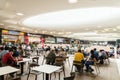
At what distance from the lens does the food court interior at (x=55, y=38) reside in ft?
14.0

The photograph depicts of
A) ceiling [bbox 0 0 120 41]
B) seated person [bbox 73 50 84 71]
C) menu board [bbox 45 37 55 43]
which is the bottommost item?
seated person [bbox 73 50 84 71]

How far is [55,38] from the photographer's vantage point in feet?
73.0

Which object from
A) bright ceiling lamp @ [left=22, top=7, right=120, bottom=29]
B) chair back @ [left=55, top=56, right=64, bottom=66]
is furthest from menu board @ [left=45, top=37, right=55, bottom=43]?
chair back @ [left=55, top=56, right=64, bottom=66]

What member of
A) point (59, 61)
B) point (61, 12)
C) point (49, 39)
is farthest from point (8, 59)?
point (49, 39)

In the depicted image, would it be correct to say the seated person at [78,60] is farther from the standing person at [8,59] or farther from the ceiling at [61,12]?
the standing person at [8,59]

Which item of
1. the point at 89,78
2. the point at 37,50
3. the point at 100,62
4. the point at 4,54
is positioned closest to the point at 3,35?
the point at 37,50

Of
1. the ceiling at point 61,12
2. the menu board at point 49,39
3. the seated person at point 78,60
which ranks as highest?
the ceiling at point 61,12

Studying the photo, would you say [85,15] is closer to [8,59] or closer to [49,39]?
[8,59]

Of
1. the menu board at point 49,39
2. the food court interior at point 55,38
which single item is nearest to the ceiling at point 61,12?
the food court interior at point 55,38

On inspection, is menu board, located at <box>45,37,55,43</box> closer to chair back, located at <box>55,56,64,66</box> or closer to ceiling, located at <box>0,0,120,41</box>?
ceiling, located at <box>0,0,120,41</box>

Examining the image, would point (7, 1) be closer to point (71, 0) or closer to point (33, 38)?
point (71, 0)

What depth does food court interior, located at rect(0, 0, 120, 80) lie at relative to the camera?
169 inches

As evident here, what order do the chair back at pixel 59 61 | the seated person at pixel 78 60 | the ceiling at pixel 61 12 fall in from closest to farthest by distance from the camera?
1. the ceiling at pixel 61 12
2. the chair back at pixel 59 61
3. the seated person at pixel 78 60

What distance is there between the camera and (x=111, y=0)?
12.7 ft
